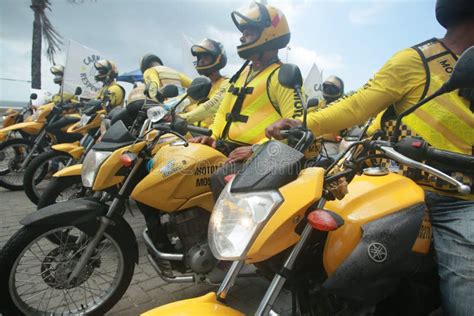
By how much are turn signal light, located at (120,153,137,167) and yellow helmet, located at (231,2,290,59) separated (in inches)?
52.8

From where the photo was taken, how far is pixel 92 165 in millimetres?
2332

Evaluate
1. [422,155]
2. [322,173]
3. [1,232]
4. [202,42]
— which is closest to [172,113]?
[322,173]

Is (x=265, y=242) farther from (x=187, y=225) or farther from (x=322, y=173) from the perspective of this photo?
(x=187, y=225)

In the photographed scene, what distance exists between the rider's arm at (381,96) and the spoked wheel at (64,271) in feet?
4.95

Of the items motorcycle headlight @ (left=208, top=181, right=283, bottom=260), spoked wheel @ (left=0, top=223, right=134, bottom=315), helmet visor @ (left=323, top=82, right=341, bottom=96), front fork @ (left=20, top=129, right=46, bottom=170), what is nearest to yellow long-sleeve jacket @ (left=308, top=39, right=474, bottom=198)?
motorcycle headlight @ (left=208, top=181, right=283, bottom=260)

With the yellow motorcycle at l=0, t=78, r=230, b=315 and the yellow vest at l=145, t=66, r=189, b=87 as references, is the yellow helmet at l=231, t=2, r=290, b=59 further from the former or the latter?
the yellow vest at l=145, t=66, r=189, b=87

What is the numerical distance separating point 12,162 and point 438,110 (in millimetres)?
6350

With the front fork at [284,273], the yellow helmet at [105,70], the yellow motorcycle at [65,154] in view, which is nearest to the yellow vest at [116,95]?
the yellow helmet at [105,70]

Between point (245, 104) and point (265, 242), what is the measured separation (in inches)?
81.4

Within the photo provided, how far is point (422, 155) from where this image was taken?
3.52ft

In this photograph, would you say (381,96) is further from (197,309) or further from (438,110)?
(197,309)

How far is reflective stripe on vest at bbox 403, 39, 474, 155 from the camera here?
5.06ft

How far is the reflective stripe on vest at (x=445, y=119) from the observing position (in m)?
1.54

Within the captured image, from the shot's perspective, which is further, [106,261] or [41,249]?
[106,261]
